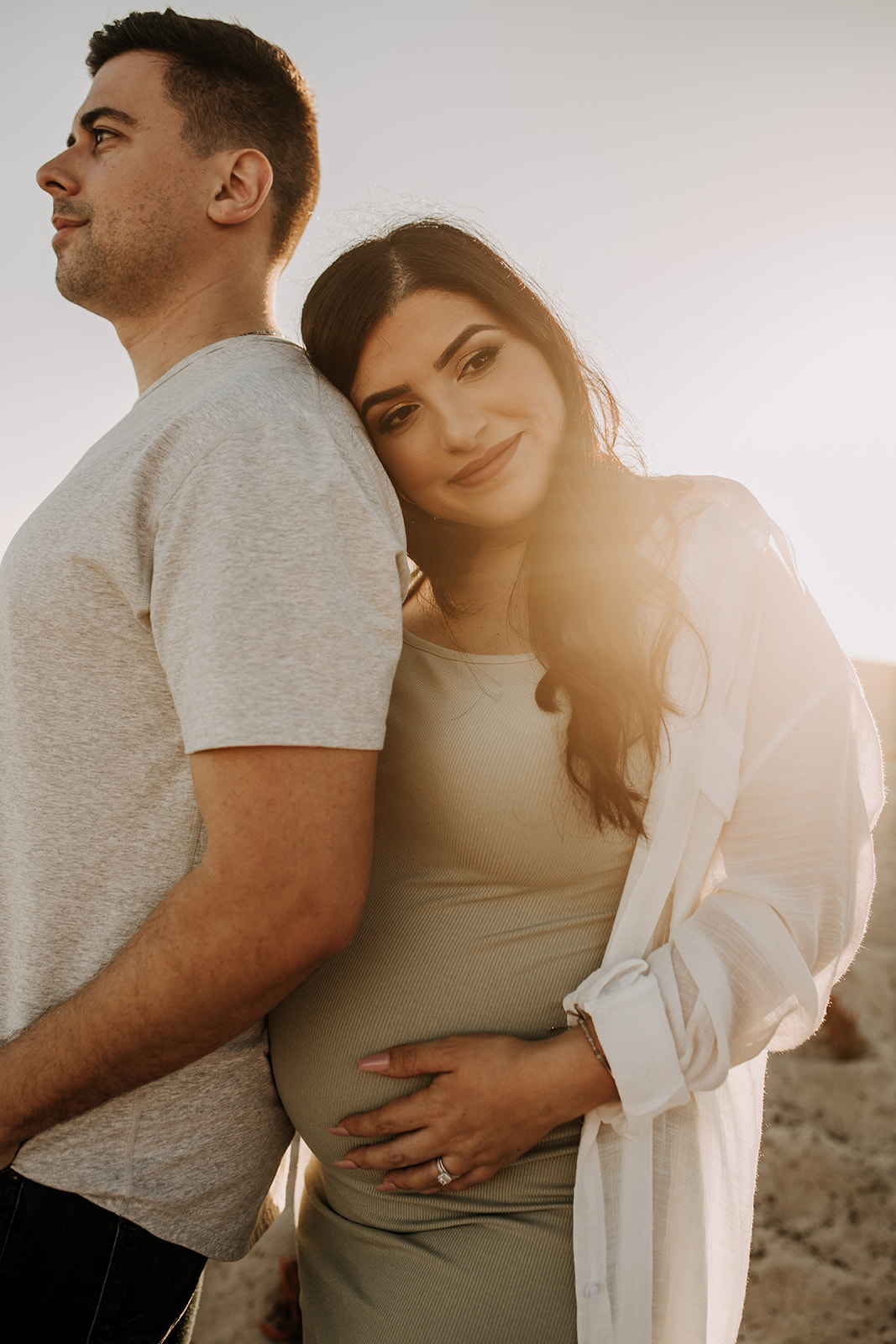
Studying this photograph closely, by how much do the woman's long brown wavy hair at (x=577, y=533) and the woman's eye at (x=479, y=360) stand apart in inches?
4.1

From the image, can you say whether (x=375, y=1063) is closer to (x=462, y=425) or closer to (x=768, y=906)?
(x=768, y=906)

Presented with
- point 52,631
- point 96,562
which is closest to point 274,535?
point 96,562

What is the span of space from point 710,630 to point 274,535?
A: 883 mm

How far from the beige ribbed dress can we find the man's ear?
116cm

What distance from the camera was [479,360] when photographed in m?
1.77

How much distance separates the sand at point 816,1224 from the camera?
365 centimetres

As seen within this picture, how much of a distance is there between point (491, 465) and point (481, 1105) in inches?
49.5

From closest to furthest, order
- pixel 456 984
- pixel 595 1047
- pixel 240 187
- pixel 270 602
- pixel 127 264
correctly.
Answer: pixel 270 602
pixel 595 1047
pixel 456 984
pixel 127 264
pixel 240 187

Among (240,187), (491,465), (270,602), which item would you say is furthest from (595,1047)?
(240,187)

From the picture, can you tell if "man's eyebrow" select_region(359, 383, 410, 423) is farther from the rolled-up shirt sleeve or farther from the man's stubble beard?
the rolled-up shirt sleeve

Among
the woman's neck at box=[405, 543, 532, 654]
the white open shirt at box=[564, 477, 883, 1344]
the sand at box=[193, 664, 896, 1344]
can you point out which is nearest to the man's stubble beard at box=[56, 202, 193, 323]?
the woman's neck at box=[405, 543, 532, 654]

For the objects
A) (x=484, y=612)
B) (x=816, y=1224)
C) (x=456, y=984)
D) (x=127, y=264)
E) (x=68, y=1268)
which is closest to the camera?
(x=68, y=1268)

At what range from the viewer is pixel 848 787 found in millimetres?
1474

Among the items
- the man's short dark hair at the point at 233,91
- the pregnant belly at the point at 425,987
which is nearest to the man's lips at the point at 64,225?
the man's short dark hair at the point at 233,91
